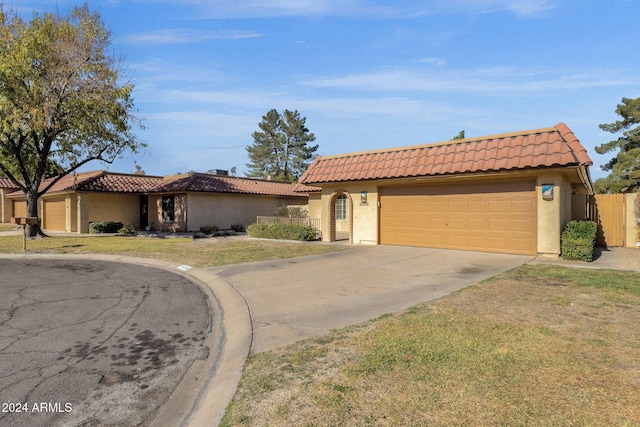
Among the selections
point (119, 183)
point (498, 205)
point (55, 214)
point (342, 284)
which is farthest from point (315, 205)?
point (55, 214)

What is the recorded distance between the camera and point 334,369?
13.5ft

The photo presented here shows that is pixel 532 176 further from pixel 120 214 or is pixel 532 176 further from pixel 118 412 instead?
pixel 120 214

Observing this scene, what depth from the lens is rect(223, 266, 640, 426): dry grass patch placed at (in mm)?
3158

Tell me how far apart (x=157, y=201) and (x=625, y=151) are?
4173 centimetres

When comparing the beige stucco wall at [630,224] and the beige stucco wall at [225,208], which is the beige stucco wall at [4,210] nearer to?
the beige stucco wall at [225,208]

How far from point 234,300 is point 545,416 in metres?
6.01

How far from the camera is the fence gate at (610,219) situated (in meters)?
16.1

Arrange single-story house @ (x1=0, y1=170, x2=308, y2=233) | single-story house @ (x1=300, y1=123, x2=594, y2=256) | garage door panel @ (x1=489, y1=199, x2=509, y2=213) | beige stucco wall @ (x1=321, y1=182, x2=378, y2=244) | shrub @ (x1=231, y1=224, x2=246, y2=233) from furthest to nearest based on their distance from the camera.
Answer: shrub @ (x1=231, y1=224, x2=246, y2=233) → single-story house @ (x1=0, y1=170, x2=308, y2=233) → beige stucco wall @ (x1=321, y1=182, x2=378, y2=244) → garage door panel @ (x1=489, y1=199, x2=509, y2=213) → single-story house @ (x1=300, y1=123, x2=594, y2=256)

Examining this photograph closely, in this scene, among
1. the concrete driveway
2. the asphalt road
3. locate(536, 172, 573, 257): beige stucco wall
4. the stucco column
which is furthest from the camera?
the stucco column

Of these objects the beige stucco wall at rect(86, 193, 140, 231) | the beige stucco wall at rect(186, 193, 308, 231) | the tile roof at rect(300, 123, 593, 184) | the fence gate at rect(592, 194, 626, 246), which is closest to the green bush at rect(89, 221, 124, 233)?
the beige stucco wall at rect(86, 193, 140, 231)

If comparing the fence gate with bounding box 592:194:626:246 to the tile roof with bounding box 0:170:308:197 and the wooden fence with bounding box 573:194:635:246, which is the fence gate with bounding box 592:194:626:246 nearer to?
the wooden fence with bounding box 573:194:635:246

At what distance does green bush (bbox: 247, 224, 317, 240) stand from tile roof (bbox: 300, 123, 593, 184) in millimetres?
2566

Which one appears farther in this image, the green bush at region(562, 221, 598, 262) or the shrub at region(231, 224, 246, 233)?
the shrub at region(231, 224, 246, 233)

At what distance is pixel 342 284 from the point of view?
29.1 ft
